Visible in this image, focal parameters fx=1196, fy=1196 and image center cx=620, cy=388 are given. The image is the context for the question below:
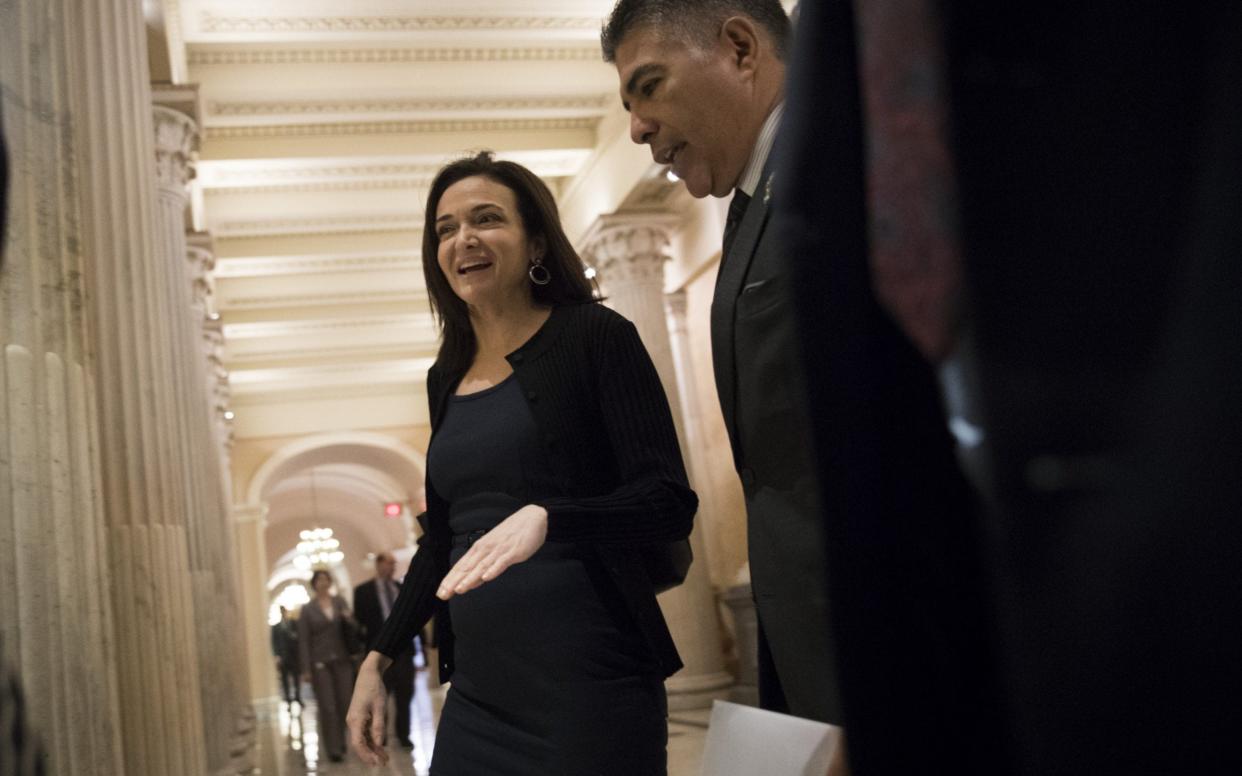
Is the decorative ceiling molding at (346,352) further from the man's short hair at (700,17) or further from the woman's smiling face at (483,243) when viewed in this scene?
the man's short hair at (700,17)

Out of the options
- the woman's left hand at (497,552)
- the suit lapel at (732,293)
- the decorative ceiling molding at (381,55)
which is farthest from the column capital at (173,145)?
the suit lapel at (732,293)

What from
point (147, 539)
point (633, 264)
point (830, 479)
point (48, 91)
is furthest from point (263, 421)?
point (830, 479)

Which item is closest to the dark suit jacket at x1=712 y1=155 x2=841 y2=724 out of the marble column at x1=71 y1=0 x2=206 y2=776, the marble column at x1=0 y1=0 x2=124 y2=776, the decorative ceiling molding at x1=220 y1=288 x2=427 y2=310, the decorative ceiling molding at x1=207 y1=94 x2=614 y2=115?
the marble column at x1=0 y1=0 x2=124 y2=776

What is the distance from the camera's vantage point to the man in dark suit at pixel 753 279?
1.47 meters

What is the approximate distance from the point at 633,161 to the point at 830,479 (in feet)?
42.9

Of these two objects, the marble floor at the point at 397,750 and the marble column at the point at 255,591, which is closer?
the marble floor at the point at 397,750

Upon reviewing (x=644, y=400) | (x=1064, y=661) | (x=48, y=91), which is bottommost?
(x=1064, y=661)

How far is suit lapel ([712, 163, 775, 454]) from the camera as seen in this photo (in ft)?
5.21

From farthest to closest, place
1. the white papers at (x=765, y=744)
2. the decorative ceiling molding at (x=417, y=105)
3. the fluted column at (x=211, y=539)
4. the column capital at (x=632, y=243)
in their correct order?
the column capital at (x=632, y=243) < the decorative ceiling molding at (x=417, y=105) < the fluted column at (x=211, y=539) < the white papers at (x=765, y=744)

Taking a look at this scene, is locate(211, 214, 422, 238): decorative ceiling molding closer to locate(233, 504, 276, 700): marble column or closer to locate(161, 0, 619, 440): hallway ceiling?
locate(161, 0, 619, 440): hallway ceiling

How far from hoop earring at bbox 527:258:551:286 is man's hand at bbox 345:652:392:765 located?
79cm

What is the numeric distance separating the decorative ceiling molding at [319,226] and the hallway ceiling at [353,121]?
3cm

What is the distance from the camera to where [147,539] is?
6.11 meters

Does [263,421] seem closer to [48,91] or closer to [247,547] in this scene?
[247,547]
